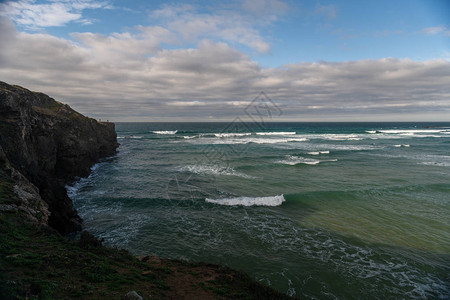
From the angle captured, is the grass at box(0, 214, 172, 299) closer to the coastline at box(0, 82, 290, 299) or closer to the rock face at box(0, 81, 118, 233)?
the coastline at box(0, 82, 290, 299)

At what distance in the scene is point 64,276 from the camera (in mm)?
6547

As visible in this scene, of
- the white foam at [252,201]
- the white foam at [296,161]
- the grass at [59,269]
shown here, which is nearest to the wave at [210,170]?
the white foam at [252,201]

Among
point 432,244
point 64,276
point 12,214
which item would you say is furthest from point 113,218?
point 432,244

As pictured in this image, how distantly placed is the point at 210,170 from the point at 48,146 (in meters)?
16.5

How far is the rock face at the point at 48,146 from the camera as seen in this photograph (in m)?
13.8

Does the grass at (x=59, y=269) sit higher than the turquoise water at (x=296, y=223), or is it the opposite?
the grass at (x=59, y=269)

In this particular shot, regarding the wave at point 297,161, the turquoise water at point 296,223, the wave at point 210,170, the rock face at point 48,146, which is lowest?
the turquoise water at point 296,223

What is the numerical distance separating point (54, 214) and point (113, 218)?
335 cm

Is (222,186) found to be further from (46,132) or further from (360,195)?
(46,132)

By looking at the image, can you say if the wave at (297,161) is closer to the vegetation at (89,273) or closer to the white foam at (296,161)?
the white foam at (296,161)

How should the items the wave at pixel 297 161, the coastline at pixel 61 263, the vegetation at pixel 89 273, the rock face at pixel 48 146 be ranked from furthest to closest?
the wave at pixel 297 161, the rock face at pixel 48 146, the coastline at pixel 61 263, the vegetation at pixel 89 273

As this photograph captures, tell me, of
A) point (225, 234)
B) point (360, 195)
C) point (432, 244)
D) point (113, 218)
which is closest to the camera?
point (432, 244)

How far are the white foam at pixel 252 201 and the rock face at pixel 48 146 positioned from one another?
31.5 feet

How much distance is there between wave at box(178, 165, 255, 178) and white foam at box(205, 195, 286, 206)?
25.8ft
